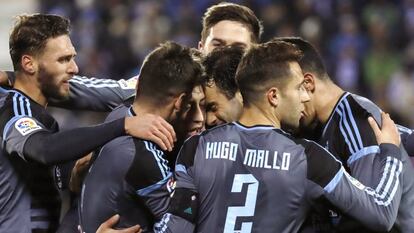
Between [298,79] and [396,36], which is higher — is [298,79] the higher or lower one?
the higher one

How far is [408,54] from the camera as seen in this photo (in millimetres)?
11977

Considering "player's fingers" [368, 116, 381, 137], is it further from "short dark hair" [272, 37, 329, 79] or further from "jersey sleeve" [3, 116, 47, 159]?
"jersey sleeve" [3, 116, 47, 159]

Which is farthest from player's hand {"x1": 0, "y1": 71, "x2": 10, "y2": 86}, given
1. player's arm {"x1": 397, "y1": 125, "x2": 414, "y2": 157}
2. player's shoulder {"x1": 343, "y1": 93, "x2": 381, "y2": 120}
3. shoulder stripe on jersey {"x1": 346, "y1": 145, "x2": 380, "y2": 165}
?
player's arm {"x1": 397, "y1": 125, "x2": 414, "y2": 157}

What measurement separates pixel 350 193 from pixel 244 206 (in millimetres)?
495

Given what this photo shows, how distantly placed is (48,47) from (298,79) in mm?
1576

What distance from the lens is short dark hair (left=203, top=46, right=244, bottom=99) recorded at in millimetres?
5008

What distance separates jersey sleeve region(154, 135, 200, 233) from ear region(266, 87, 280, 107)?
0.45 m

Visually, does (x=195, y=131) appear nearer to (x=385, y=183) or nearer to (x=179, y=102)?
(x=179, y=102)

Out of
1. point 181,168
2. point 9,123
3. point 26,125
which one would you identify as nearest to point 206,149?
point 181,168

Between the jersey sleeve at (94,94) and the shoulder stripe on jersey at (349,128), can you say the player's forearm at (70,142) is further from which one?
the shoulder stripe on jersey at (349,128)

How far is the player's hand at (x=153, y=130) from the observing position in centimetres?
457

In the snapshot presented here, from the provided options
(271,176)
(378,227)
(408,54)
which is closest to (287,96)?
(271,176)

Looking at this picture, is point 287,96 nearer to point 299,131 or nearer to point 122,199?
point 299,131

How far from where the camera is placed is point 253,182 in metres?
4.38
